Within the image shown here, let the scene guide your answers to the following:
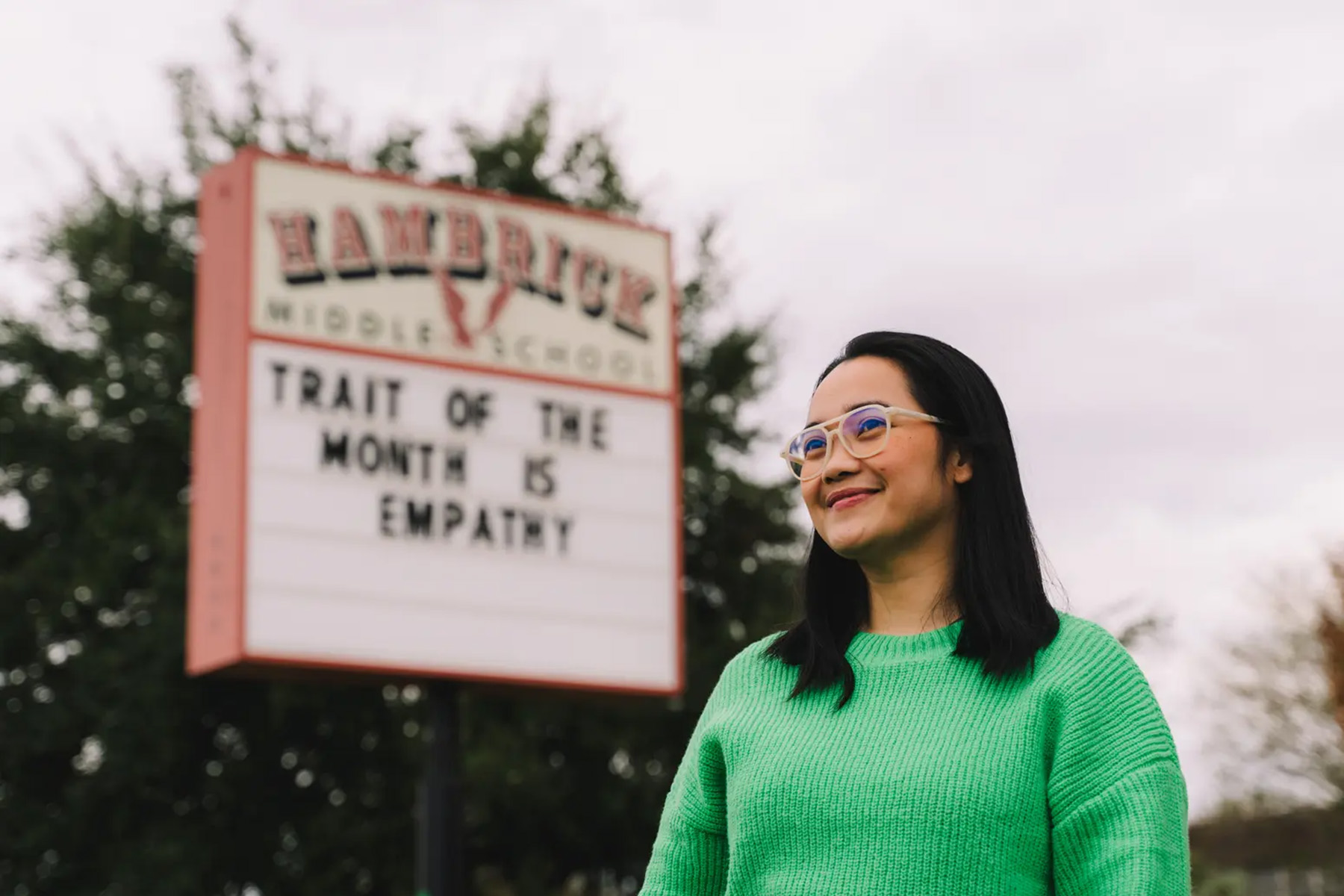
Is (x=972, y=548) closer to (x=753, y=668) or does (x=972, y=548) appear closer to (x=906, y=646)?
(x=906, y=646)

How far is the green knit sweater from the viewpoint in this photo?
6.89 feet

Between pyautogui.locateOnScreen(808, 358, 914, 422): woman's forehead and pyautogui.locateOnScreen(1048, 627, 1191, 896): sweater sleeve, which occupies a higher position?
pyautogui.locateOnScreen(808, 358, 914, 422): woman's forehead

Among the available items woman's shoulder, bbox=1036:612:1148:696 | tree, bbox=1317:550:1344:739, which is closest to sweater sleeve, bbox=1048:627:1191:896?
woman's shoulder, bbox=1036:612:1148:696

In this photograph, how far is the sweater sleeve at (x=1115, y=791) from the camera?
81.5 inches

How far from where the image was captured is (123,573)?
17062mm

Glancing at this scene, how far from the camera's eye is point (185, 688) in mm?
16734

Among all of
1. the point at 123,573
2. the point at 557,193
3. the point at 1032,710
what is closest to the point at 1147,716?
the point at 1032,710

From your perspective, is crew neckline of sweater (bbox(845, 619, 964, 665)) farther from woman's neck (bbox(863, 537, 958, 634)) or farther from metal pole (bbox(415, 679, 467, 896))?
metal pole (bbox(415, 679, 467, 896))

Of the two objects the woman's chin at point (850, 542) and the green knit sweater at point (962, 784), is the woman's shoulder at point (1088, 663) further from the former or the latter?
the woman's chin at point (850, 542)

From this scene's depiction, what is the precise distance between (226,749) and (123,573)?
1.67 meters

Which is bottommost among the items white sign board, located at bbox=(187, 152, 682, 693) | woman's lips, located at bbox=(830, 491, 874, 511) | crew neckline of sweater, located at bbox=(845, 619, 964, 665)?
crew neckline of sweater, located at bbox=(845, 619, 964, 665)

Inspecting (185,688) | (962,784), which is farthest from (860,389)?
(185,688)

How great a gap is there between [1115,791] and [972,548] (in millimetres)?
343

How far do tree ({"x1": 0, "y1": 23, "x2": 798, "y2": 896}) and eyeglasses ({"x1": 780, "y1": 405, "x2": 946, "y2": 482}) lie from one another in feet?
46.0
